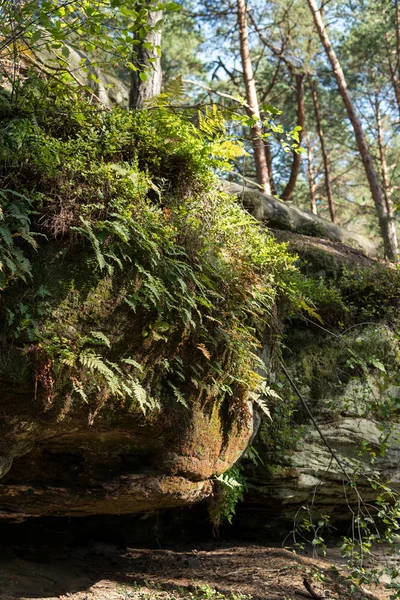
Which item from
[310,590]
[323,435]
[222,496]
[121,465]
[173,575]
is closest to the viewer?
[121,465]

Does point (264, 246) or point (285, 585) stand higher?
point (264, 246)

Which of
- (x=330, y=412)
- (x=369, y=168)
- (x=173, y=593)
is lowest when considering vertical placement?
(x=173, y=593)

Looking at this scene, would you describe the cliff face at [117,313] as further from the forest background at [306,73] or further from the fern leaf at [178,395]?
the forest background at [306,73]

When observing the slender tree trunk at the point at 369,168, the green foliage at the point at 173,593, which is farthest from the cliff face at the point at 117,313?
the slender tree trunk at the point at 369,168

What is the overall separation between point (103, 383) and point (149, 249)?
52.0 inches

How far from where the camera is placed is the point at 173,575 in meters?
7.31

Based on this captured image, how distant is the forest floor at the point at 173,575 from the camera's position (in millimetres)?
6473

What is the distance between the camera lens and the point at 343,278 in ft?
31.4

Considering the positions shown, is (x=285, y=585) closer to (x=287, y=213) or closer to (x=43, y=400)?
(x=43, y=400)

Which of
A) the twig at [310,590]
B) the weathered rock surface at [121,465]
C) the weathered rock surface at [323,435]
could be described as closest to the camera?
the weathered rock surface at [121,465]

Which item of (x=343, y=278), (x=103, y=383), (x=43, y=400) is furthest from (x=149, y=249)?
(x=343, y=278)

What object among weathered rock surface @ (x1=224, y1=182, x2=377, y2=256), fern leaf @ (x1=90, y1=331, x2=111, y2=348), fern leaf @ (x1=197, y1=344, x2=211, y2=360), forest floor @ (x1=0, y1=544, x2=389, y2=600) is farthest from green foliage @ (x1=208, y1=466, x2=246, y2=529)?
weathered rock surface @ (x1=224, y1=182, x2=377, y2=256)

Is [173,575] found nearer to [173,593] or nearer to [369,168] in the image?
[173,593]

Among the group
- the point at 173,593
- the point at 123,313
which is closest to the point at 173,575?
the point at 173,593
